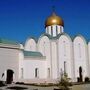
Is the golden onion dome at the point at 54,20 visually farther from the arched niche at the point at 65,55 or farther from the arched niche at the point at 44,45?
the arched niche at the point at 65,55

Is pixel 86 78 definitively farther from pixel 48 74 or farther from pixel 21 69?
pixel 21 69

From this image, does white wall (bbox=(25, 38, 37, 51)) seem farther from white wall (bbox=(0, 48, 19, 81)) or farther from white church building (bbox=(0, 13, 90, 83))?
white wall (bbox=(0, 48, 19, 81))

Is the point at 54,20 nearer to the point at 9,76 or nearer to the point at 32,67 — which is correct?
the point at 32,67

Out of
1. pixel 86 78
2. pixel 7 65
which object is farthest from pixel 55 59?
pixel 7 65

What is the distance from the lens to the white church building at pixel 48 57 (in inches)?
1308

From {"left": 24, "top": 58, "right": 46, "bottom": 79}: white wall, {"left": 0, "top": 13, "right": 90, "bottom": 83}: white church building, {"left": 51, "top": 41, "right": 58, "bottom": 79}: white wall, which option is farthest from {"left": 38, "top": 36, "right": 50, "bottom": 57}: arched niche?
{"left": 24, "top": 58, "right": 46, "bottom": 79}: white wall

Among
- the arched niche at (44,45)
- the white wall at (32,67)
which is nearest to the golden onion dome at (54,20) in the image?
the arched niche at (44,45)

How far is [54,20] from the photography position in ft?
141

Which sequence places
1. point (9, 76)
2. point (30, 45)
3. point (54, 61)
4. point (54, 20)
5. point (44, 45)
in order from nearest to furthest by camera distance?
point (9, 76), point (54, 61), point (44, 45), point (30, 45), point (54, 20)

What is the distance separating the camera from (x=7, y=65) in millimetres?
32625

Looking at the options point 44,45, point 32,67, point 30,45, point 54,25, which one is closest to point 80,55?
point 44,45

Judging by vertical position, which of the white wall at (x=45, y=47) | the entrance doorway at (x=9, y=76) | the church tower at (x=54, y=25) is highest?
the church tower at (x=54, y=25)

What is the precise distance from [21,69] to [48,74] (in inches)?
214

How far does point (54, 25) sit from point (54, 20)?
92 cm
